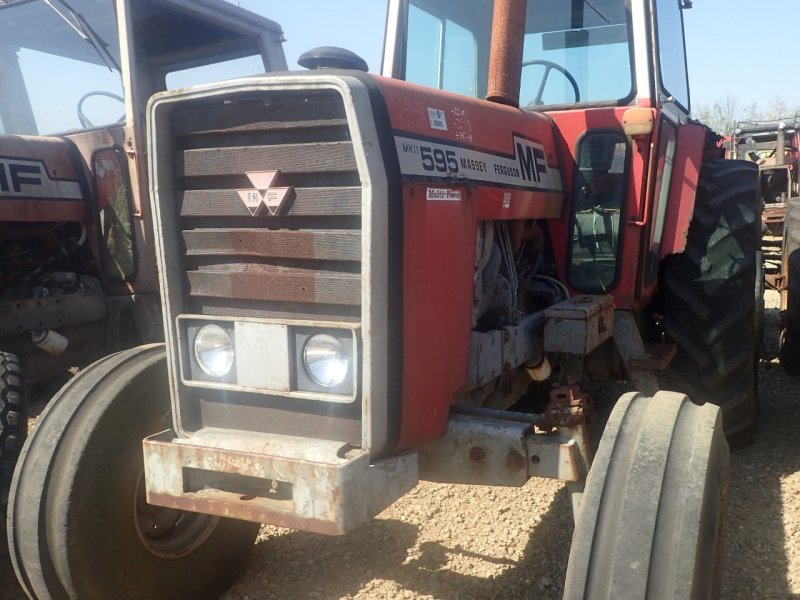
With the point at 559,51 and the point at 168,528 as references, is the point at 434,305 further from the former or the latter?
the point at 559,51

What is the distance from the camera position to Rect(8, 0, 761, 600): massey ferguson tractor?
6.37ft

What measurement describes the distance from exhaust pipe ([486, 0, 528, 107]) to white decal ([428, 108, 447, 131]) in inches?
28.0

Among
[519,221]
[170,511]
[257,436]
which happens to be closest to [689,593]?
[257,436]

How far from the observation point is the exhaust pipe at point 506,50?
115 inches

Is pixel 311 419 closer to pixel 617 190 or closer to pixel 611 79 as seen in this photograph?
pixel 617 190

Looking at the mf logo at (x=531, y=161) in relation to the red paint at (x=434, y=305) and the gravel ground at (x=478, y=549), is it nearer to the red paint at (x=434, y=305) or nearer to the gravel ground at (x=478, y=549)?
the red paint at (x=434, y=305)

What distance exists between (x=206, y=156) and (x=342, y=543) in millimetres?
1744

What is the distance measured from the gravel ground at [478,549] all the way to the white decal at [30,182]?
6.47ft

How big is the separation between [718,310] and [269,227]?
2.29 m

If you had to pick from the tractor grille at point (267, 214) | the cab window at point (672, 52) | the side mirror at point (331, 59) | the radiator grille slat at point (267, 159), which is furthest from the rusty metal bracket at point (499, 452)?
the cab window at point (672, 52)

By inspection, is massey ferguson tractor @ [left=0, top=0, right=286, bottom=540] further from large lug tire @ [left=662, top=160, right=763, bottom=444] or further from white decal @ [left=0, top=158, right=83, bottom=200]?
large lug tire @ [left=662, top=160, right=763, bottom=444]

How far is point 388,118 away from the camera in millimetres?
2039

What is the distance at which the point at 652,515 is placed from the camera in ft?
5.87

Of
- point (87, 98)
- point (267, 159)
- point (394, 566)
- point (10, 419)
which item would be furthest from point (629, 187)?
point (87, 98)
